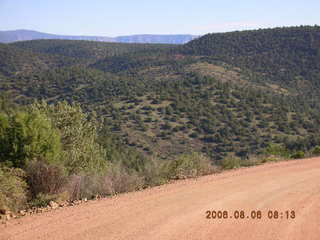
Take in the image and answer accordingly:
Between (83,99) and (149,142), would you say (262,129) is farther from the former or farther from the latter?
(83,99)

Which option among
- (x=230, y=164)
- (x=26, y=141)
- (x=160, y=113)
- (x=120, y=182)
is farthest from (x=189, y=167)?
(x=160, y=113)

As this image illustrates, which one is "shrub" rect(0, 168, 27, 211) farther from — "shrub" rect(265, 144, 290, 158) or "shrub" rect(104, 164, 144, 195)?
"shrub" rect(265, 144, 290, 158)

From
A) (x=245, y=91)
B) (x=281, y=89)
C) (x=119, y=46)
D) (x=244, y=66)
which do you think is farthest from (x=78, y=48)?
(x=245, y=91)

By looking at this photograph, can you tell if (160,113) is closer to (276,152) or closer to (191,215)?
(276,152)

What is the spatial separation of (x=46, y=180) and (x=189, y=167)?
456cm

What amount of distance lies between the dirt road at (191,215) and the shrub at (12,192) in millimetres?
1098

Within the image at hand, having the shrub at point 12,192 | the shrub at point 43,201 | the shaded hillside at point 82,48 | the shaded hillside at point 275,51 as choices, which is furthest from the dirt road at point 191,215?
the shaded hillside at point 82,48

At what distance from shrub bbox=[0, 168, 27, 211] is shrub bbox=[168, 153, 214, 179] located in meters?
4.38

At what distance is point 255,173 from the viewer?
13.6 m

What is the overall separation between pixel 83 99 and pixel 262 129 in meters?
29.2

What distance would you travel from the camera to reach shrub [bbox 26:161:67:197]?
11102mm

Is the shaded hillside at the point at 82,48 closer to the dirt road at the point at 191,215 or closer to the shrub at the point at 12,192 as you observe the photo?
the shrub at the point at 12,192

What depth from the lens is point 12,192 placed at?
402 inches

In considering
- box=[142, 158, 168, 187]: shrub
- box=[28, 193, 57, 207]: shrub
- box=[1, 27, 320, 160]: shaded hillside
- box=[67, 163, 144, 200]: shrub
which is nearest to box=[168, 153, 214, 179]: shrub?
box=[142, 158, 168, 187]: shrub
